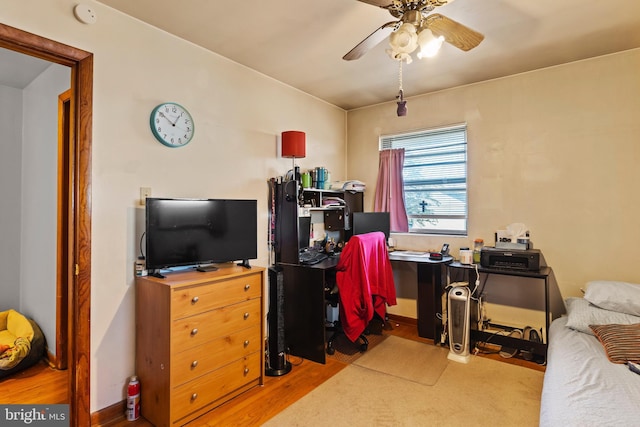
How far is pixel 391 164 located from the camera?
13.1 feet

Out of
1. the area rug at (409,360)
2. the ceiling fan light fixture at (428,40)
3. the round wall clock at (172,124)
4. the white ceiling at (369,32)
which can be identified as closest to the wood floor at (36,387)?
the round wall clock at (172,124)

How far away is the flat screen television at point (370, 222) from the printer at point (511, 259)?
110cm

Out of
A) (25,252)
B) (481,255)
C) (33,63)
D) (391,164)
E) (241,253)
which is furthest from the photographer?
(391,164)

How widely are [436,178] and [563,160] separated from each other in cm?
117

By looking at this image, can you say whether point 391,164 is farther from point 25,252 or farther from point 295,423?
point 25,252

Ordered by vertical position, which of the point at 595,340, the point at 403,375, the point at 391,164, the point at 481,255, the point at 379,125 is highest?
the point at 379,125

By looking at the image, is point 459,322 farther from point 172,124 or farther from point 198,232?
point 172,124

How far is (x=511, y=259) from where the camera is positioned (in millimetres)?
2932

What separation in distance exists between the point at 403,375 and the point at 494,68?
9.32 ft

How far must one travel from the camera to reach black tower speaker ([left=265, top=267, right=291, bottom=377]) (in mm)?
2674

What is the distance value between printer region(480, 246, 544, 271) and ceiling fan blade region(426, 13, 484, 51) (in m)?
1.83

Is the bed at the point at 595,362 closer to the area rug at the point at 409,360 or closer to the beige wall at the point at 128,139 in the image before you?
the area rug at the point at 409,360

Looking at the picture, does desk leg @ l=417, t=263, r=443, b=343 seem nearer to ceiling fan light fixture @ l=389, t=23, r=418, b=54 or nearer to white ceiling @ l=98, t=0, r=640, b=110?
white ceiling @ l=98, t=0, r=640, b=110

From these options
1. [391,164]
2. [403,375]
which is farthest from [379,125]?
[403,375]
